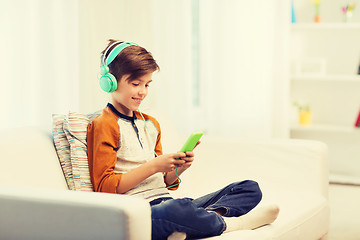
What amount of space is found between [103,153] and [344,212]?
79.4 inches

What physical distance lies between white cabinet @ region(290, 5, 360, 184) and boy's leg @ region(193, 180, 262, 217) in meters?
2.41

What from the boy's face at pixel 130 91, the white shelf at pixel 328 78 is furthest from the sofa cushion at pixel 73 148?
the white shelf at pixel 328 78

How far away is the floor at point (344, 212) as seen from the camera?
286 centimetres

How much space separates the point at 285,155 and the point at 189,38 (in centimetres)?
168

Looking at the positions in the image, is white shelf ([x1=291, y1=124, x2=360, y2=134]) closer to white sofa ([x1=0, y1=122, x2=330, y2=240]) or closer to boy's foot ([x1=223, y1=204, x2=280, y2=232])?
white sofa ([x1=0, y1=122, x2=330, y2=240])

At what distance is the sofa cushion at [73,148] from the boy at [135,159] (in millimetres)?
23

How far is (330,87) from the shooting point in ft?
14.3

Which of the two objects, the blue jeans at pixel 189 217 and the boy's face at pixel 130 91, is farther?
the boy's face at pixel 130 91

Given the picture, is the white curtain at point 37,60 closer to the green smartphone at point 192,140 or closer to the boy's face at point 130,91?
the boy's face at point 130,91

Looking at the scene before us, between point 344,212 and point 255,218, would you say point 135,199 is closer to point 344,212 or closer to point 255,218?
point 255,218

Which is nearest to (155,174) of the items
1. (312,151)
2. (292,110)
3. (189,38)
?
(312,151)

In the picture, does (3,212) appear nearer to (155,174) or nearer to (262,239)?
(155,174)

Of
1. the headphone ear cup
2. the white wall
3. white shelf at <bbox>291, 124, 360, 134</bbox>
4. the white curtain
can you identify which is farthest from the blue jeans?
white shelf at <bbox>291, 124, 360, 134</bbox>

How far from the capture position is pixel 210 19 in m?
4.08
